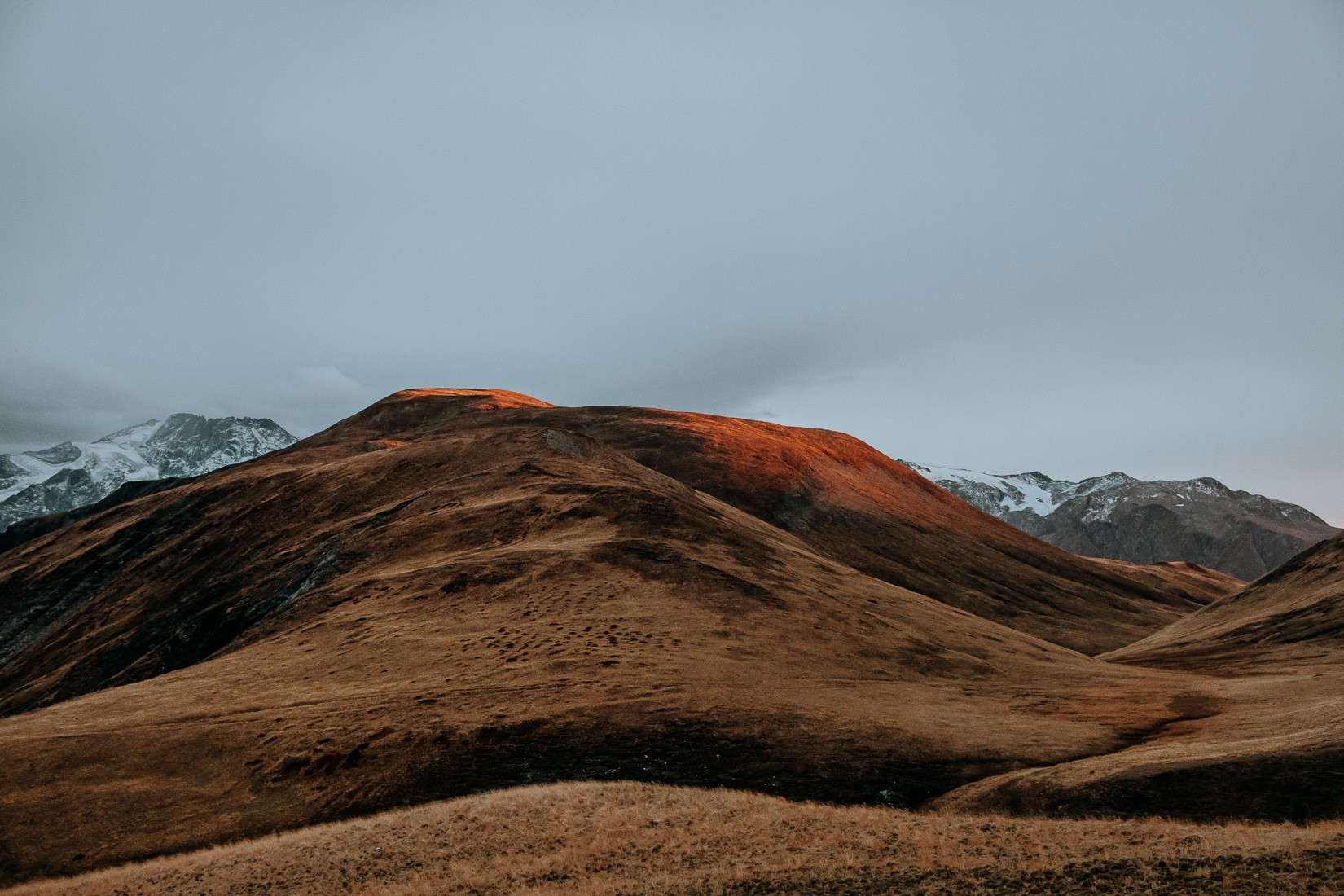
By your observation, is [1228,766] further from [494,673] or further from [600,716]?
[494,673]

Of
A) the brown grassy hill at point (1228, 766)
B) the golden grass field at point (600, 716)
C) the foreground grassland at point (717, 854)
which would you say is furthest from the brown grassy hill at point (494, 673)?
the foreground grassland at point (717, 854)

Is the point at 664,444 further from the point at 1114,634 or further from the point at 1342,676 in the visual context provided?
the point at 1342,676

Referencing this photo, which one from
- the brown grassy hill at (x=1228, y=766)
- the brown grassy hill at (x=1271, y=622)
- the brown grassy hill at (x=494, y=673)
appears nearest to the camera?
the brown grassy hill at (x=1228, y=766)

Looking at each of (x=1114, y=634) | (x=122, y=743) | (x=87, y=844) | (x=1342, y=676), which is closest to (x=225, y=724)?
(x=122, y=743)

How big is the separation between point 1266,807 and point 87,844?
39498mm

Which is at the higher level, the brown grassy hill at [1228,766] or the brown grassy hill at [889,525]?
the brown grassy hill at [889,525]

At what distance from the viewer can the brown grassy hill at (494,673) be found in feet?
114

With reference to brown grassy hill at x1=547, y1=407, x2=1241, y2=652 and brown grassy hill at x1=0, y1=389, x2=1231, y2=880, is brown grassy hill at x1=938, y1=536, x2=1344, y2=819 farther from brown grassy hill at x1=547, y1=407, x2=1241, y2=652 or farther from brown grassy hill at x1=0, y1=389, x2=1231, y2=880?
brown grassy hill at x1=547, y1=407, x2=1241, y2=652

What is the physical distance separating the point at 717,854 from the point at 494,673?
72.6 ft

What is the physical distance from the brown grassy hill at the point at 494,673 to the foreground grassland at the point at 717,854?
4660mm

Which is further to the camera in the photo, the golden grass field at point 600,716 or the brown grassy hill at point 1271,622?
the brown grassy hill at point 1271,622

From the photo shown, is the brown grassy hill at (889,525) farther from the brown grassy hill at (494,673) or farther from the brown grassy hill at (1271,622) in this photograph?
the brown grassy hill at (494,673)

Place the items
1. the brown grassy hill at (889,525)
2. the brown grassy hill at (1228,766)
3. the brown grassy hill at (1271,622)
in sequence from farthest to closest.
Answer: the brown grassy hill at (889,525)
the brown grassy hill at (1271,622)
the brown grassy hill at (1228,766)

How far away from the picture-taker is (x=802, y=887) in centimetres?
2164
